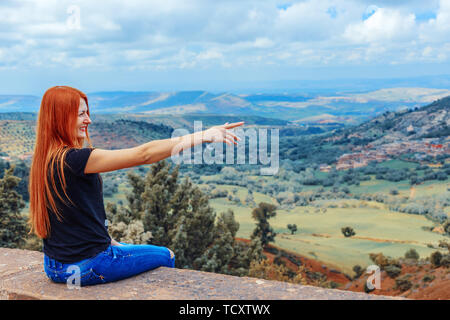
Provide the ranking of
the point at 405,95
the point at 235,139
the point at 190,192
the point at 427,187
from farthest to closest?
the point at 405,95 < the point at 427,187 < the point at 190,192 < the point at 235,139

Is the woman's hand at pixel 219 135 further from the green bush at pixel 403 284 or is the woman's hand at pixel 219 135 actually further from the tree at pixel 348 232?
the tree at pixel 348 232

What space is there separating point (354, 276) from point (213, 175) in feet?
138

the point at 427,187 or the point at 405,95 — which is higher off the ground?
the point at 405,95

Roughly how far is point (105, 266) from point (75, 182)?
0.72 m

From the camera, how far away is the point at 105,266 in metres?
3.11

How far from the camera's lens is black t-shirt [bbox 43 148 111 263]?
2.86m

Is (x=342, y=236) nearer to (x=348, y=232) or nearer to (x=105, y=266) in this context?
(x=348, y=232)

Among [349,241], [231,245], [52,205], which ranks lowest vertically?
[349,241]

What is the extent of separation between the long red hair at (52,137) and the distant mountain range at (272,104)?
336ft

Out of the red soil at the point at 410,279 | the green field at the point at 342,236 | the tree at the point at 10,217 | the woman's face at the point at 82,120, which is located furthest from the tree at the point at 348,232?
the woman's face at the point at 82,120

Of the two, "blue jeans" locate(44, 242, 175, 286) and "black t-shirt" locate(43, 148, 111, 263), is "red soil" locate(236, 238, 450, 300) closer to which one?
"blue jeans" locate(44, 242, 175, 286)

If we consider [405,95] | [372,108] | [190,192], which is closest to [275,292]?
[190,192]

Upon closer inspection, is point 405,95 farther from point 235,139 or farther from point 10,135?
point 235,139

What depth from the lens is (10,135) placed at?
61.9m
